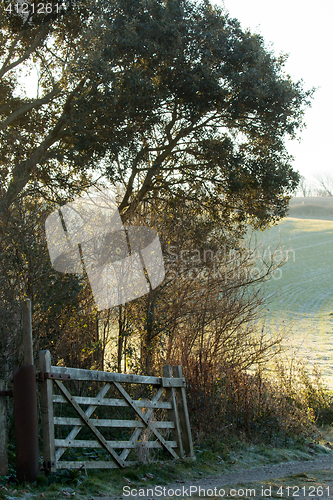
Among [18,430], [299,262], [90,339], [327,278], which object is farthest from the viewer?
[299,262]

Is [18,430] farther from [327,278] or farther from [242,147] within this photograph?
[327,278]

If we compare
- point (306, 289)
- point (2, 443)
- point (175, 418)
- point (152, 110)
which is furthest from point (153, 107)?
point (306, 289)

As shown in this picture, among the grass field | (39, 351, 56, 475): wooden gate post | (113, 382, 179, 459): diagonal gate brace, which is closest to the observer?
(39, 351, 56, 475): wooden gate post

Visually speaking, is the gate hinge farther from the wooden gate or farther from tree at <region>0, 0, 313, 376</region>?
tree at <region>0, 0, 313, 376</region>

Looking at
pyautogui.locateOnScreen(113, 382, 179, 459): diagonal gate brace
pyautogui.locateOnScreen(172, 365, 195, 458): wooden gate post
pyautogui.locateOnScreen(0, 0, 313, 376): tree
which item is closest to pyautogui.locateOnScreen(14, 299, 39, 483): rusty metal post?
pyautogui.locateOnScreen(113, 382, 179, 459): diagonal gate brace

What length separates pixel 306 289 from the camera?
4084 centimetres

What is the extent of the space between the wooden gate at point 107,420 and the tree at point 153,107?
15.9 ft

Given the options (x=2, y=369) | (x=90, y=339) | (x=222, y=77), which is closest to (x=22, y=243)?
(x=2, y=369)

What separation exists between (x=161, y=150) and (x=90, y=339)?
229 inches

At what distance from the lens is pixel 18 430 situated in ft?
16.8

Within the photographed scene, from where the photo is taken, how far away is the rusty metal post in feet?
16.6

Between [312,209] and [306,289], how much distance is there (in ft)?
158

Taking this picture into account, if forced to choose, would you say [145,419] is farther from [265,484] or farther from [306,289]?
[306,289]

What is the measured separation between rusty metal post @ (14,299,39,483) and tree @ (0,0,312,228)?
5666mm
